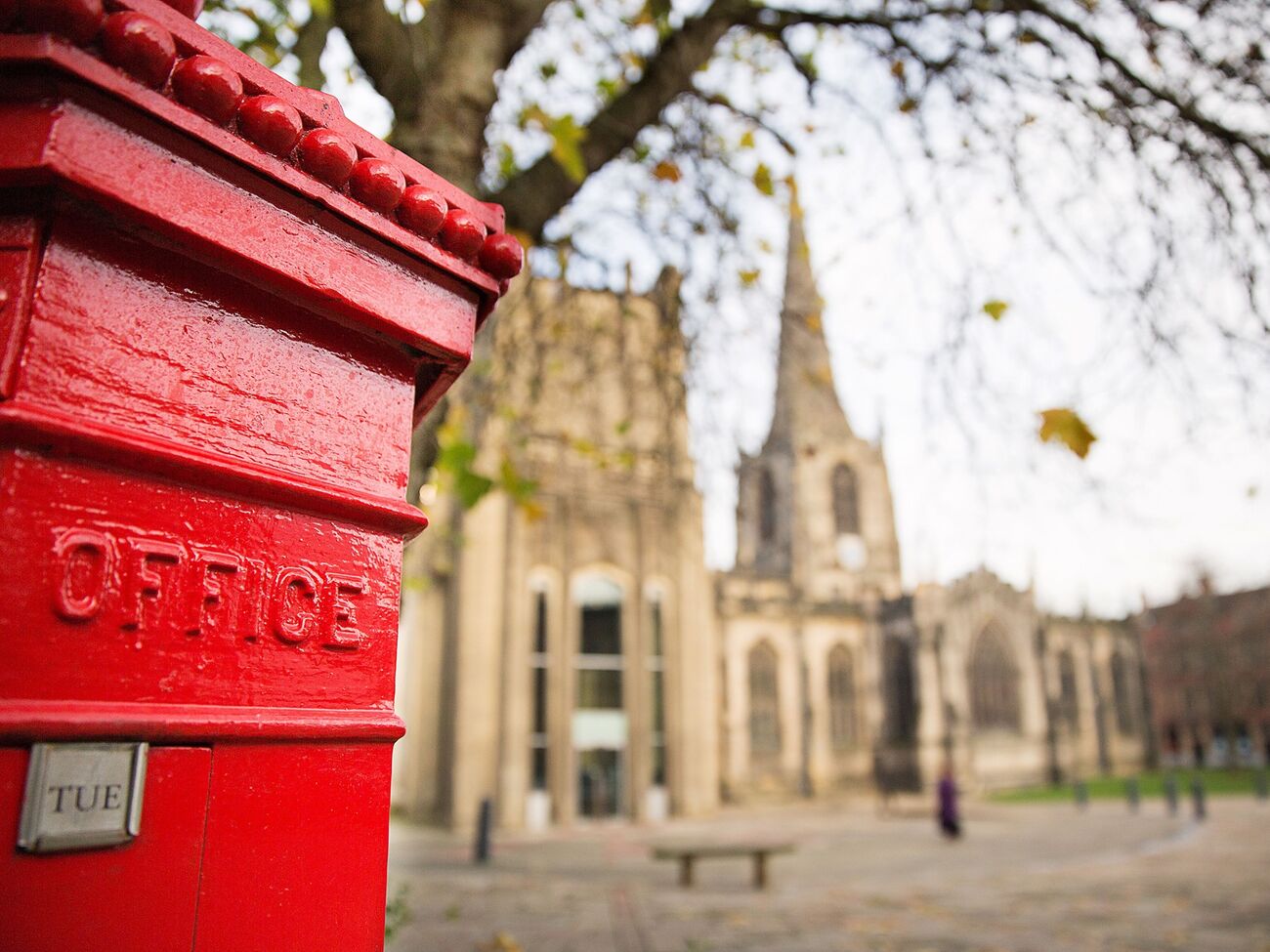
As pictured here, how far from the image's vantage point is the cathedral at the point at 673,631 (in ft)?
24.2

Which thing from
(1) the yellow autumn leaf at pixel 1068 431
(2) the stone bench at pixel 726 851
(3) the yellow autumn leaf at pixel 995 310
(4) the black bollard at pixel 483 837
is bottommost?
(4) the black bollard at pixel 483 837

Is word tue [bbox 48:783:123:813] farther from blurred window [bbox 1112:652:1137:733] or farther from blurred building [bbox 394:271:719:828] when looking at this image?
blurred window [bbox 1112:652:1137:733]

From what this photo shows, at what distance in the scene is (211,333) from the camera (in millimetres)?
954

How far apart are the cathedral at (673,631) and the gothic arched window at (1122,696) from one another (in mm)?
110

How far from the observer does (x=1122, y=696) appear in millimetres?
40156

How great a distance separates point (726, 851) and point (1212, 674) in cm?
4465

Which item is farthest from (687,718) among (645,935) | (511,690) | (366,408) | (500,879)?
(366,408)

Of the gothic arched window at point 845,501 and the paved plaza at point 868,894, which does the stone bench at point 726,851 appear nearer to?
the paved plaza at point 868,894

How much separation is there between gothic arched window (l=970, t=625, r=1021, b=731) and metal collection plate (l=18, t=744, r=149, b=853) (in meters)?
37.9

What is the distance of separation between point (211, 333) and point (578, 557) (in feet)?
65.9

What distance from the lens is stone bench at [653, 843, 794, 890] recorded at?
948 centimetres

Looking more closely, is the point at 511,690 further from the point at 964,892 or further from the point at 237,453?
the point at 237,453

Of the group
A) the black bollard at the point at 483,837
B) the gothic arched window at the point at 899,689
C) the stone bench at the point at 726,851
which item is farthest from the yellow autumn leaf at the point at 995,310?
the gothic arched window at the point at 899,689

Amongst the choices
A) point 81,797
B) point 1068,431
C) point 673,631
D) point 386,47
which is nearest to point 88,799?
point 81,797
